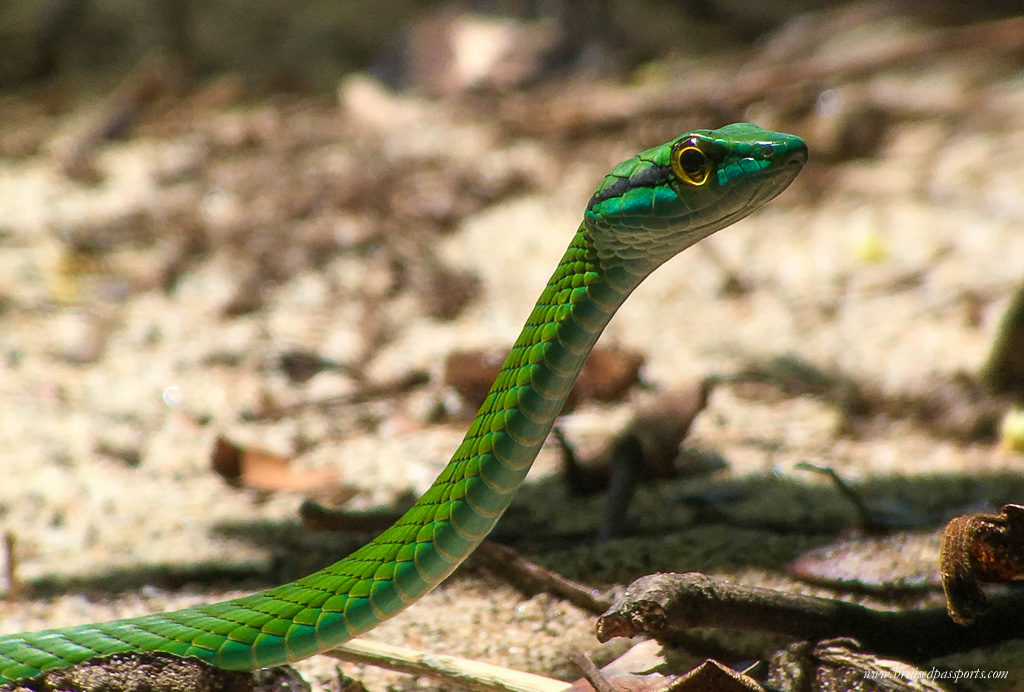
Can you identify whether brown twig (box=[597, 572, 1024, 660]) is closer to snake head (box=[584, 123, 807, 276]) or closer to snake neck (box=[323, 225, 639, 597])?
snake neck (box=[323, 225, 639, 597])

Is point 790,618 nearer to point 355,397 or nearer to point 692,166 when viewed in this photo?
point 692,166

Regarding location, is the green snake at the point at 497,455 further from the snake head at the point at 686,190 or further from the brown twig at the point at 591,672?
the brown twig at the point at 591,672

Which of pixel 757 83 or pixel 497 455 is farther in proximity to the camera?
pixel 757 83

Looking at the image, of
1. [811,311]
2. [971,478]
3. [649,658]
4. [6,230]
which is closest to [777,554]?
[649,658]

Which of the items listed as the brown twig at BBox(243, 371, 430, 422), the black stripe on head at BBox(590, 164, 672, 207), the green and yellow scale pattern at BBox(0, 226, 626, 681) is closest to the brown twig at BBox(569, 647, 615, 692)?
the green and yellow scale pattern at BBox(0, 226, 626, 681)

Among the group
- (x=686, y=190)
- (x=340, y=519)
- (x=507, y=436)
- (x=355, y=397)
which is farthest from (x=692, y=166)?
(x=355, y=397)

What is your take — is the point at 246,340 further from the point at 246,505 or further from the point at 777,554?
the point at 777,554
